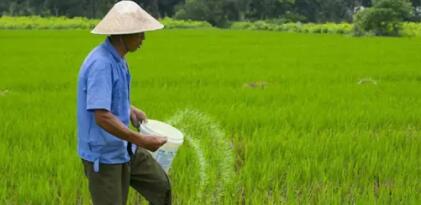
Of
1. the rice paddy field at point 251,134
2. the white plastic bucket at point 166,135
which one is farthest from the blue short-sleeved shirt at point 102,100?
the rice paddy field at point 251,134

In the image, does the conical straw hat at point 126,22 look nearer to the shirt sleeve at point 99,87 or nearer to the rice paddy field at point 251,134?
the shirt sleeve at point 99,87

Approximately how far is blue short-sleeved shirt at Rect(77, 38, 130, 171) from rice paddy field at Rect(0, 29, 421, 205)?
2.64 ft

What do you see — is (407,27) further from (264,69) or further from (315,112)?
(315,112)

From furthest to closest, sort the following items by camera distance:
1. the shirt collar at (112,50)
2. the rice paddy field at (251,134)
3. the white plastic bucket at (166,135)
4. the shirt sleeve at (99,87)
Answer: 1. the rice paddy field at (251,134)
2. the white plastic bucket at (166,135)
3. the shirt collar at (112,50)
4. the shirt sleeve at (99,87)

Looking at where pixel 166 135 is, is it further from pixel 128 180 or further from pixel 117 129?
pixel 117 129

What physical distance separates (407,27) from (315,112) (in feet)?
71.6

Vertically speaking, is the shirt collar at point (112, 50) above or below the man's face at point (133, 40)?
below

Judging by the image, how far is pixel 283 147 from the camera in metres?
3.90

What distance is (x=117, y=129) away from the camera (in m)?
2.05

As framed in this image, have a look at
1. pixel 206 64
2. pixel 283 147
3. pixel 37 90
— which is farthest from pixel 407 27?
pixel 283 147

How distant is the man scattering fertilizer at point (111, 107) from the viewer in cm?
204

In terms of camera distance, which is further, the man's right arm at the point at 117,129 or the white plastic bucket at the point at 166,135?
the white plastic bucket at the point at 166,135

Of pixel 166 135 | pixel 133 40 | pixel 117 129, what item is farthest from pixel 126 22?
pixel 166 135

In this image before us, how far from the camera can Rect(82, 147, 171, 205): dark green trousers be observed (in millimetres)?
2201
